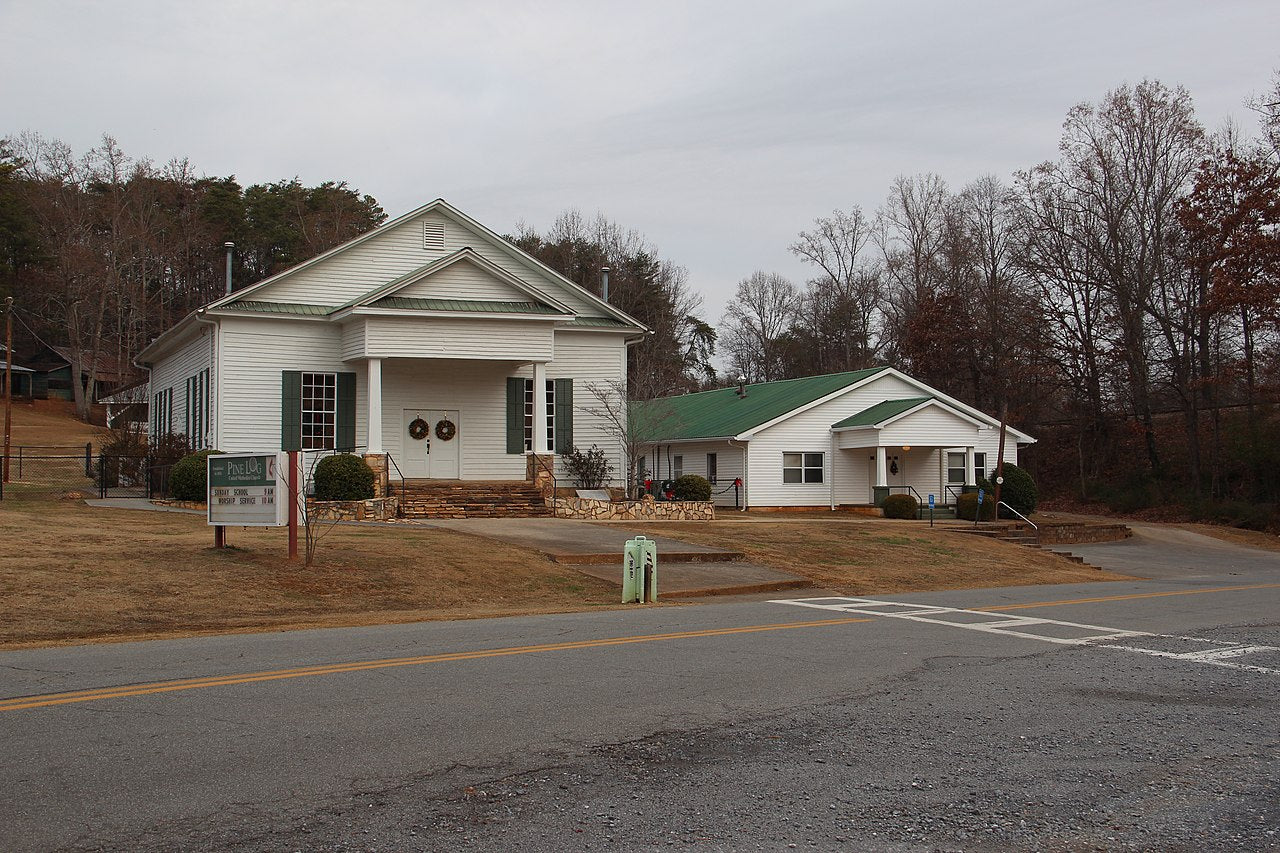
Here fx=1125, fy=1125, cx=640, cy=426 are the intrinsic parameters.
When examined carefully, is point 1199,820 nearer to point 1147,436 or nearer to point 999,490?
point 999,490

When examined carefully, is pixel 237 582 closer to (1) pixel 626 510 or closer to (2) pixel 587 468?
(1) pixel 626 510

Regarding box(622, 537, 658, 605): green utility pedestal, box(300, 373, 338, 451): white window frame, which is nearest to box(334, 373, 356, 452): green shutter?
box(300, 373, 338, 451): white window frame

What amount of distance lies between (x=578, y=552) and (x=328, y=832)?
14.5m

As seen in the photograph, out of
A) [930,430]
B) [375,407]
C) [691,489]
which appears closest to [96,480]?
[375,407]

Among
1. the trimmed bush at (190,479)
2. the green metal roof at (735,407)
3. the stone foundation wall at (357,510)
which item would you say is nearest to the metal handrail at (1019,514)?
the green metal roof at (735,407)

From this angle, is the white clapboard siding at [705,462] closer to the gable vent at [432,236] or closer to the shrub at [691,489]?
the shrub at [691,489]

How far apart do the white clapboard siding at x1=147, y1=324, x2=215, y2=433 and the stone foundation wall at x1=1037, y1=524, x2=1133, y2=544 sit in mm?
23899

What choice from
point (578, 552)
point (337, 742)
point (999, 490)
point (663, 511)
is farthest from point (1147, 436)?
point (337, 742)

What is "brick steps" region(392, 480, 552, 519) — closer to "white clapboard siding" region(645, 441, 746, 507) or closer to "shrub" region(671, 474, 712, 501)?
"shrub" region(671, 474, 712, 501)

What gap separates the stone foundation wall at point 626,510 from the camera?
27.4 metres

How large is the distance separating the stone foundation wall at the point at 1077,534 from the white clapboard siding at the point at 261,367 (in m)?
20.1

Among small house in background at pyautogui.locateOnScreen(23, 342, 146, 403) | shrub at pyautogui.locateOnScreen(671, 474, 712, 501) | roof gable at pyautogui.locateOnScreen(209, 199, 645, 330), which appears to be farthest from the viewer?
small house in background at pyautogui.locateOnScreen(23, 342, 146, 403)

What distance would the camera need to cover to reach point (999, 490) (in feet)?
117

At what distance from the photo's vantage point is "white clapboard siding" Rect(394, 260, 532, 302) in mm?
28562
